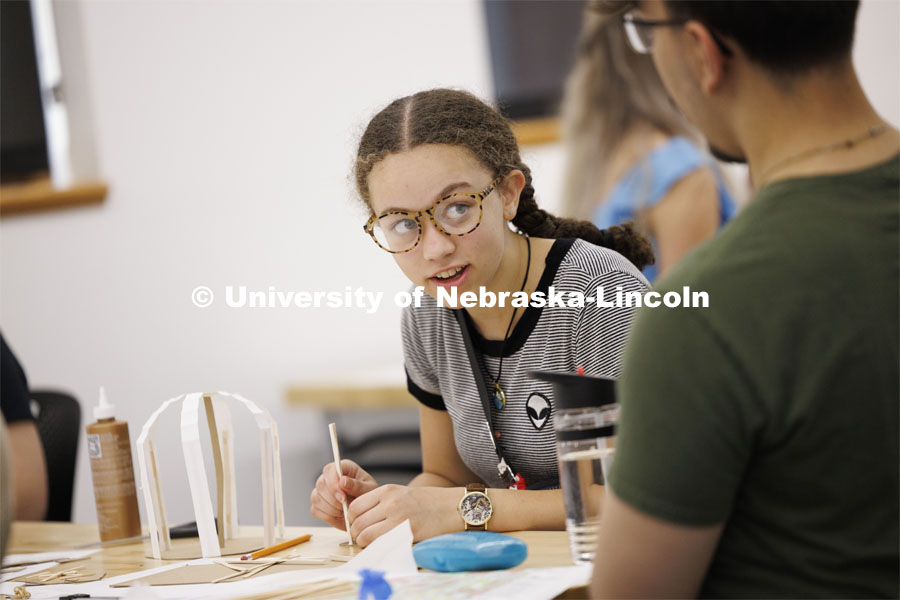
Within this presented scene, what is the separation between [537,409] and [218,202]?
1959 millimetres

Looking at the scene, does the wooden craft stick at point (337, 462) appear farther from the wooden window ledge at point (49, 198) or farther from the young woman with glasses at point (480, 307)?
the wooden window ledge at point (49, 198)

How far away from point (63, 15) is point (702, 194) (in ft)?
7.31

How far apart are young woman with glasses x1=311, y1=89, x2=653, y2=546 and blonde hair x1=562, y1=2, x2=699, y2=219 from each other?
79cm

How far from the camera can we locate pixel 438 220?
4.19 ft

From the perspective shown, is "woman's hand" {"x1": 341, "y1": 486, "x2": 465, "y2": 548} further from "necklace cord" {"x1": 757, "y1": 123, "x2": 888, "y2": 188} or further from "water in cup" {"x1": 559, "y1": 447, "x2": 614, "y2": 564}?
"necklace cord" {"x1": 757, "y1": 123, "x2": 888, "y2": 188}

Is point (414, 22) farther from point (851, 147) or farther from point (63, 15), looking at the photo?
point (851, 147)

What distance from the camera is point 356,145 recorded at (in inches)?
55.1

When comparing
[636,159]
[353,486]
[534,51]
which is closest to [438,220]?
[353,486]

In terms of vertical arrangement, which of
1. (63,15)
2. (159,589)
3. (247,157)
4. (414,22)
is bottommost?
(159,589)

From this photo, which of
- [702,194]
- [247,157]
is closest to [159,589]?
[702,194]

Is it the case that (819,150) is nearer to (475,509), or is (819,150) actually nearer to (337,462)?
(475,509)

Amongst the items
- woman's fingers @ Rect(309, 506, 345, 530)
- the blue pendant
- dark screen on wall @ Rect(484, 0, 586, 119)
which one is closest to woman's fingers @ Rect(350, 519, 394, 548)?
→ woman's fingers @ Rect(309, 506, 345, 530)

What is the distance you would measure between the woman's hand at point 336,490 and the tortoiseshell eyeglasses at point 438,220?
0.31m

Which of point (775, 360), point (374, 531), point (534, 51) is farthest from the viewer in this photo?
point (534, 51)
